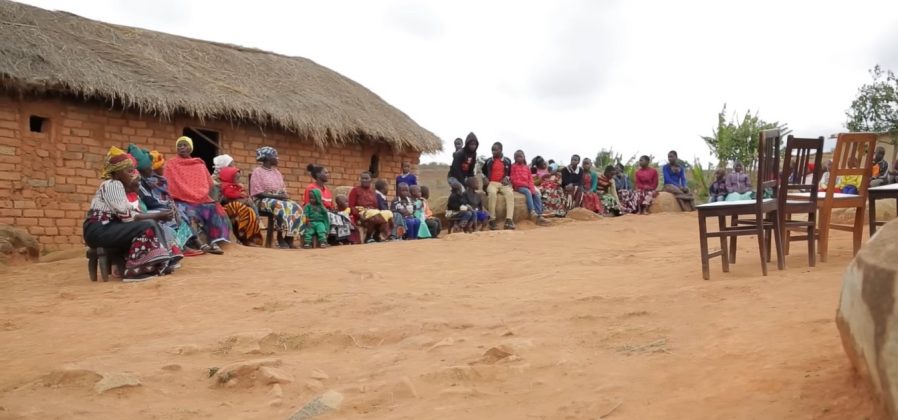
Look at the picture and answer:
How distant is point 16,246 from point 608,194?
9863 mm

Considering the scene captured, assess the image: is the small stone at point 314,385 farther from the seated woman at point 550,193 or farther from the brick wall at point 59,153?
the seated woman at point 550,193

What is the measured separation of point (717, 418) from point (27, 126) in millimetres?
9948

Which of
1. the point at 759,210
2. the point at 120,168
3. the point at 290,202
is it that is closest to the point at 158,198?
the point at 120,168

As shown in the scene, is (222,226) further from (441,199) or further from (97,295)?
(441,199)

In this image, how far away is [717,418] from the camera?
2.64 metres

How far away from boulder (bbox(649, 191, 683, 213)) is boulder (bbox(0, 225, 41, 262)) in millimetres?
10274

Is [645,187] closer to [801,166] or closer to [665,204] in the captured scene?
[665,204]

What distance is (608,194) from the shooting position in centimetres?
1469

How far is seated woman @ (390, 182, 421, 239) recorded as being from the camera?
36.6 ft

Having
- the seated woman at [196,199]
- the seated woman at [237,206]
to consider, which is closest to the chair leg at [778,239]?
the seated woman at [196,199]

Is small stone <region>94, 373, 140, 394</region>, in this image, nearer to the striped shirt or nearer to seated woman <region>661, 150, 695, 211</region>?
the striped shirt

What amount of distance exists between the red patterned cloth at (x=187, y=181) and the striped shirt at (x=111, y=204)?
60.5 inches

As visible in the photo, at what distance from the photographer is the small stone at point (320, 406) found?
314 cm

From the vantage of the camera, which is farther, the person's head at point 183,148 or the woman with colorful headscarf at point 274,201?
the woman with colorful headscarf at point 274,201
